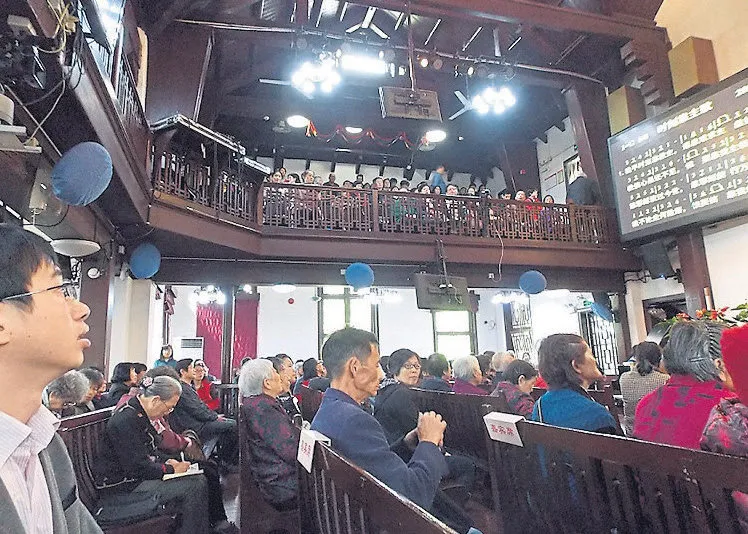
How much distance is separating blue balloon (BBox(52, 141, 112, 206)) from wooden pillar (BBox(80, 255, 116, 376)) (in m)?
2.81

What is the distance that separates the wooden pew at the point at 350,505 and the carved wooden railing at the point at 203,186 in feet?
14.5

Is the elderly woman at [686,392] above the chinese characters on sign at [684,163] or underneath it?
underneath

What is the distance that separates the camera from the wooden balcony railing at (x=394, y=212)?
21.6 ft

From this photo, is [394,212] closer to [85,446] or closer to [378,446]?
[85,446]

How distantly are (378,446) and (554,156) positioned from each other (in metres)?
10.9

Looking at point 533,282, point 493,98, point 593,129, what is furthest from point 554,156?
point 533,282

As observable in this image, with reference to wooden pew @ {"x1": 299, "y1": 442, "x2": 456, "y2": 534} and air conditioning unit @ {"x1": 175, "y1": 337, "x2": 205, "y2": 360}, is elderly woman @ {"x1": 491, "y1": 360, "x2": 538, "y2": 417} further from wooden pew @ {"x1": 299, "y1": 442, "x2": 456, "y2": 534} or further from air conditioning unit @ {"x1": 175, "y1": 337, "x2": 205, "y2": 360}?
air conditioning unit @ {"x1": 175, "y1": 337, "x2": 205, "y2": 360}

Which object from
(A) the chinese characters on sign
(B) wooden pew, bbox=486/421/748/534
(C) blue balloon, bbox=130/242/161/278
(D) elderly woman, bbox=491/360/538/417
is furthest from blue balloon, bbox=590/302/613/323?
(B) wooden pew, bbox=486/421/748/534

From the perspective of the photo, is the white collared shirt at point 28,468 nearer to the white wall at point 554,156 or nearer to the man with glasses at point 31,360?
the man with glasses at point 31,360

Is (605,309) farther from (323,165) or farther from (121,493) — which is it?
(121,493)

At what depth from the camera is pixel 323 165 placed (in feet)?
41.3

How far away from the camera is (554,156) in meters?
11.4

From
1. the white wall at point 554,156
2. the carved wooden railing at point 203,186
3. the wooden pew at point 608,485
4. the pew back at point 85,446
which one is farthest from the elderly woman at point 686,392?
the white wall at point 554,156

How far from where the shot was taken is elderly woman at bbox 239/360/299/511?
2697mm
